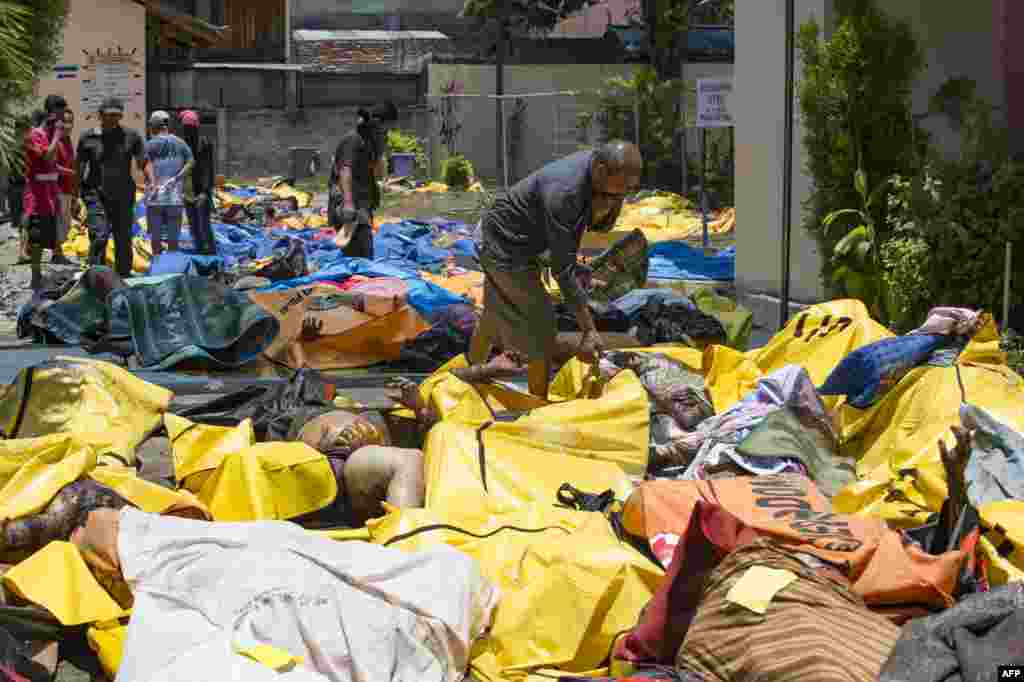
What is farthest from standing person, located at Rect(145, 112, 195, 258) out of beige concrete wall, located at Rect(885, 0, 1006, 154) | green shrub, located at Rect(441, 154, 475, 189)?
green shrub, located at Rect(441, 154, 475, 189)

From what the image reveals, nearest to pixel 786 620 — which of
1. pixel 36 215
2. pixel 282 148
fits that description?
pixel 36 215

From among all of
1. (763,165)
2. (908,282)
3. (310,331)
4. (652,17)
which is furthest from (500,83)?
(908,282)

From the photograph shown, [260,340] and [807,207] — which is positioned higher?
[807,207]

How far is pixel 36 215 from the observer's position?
48.6 feet

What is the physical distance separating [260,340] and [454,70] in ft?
88.0

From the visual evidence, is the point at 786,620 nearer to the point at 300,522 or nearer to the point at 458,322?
the point at 300,522

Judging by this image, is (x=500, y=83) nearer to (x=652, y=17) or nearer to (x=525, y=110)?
(x=525, y=110)

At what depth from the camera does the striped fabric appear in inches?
155

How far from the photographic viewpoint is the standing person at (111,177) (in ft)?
44.7

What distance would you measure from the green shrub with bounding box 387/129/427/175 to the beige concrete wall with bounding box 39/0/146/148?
801 cm

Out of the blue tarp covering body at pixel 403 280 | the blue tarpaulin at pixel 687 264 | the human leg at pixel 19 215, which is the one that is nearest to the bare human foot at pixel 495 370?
the blue tarp covering body at pixel 403 280

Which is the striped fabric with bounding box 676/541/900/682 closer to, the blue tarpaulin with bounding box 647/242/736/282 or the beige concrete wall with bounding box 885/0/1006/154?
the beige concrete wall with bounding box 885/0/1006/154

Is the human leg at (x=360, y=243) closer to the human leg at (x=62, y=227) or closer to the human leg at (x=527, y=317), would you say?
the human leg at (x=62, y=227)

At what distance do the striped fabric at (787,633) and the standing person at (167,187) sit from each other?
1117 cm
